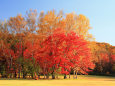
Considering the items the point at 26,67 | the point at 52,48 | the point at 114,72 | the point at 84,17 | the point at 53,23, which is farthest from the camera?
the point at 114,72

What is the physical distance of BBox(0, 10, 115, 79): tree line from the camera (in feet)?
70.5

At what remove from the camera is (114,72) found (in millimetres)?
43844

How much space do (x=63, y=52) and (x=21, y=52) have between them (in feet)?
28.0

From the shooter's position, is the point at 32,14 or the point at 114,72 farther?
the point at 114,72

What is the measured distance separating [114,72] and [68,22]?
27786mm

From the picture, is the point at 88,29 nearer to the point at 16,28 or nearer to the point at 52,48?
the point at 52,48

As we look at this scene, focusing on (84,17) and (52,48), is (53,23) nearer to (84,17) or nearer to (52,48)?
(52,48)

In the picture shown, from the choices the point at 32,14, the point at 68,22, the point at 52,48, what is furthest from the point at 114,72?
the point at 32,14

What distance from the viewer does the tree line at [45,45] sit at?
21484mm

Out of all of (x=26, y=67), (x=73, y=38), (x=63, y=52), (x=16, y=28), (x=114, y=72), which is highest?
(x=16, y=28)

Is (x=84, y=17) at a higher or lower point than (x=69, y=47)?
higher

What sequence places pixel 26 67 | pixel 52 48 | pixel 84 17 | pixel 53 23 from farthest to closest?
pixel 84 17 < pixel 26 67 < pixel 53 23 < pixel 52 48

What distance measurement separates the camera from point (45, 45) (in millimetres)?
21984

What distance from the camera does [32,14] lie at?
23.9 meters
